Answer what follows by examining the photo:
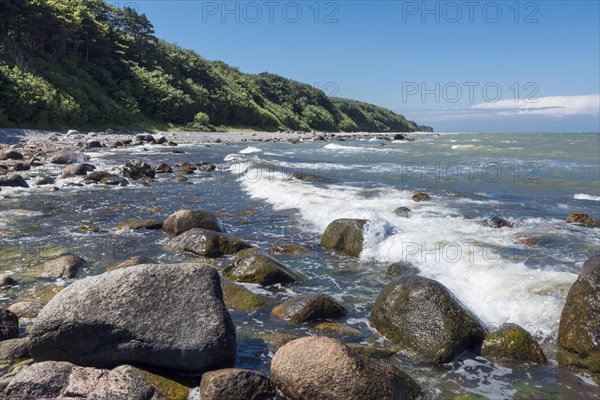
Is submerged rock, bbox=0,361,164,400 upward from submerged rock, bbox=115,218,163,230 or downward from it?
downward

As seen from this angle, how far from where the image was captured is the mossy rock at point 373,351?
5.39 metres

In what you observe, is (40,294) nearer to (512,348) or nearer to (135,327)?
(135,327)

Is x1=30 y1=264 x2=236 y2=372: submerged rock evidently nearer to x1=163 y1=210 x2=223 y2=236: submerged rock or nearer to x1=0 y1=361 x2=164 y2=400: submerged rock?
x1=0 y1=361 x2=164 y2=400: submerged rock

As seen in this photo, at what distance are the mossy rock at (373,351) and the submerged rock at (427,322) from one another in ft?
0.74

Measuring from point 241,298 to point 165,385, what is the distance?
8.42ft

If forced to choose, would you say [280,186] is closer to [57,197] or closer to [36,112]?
[57,197]

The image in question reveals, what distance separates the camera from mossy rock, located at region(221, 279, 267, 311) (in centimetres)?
685

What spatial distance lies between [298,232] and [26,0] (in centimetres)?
4655

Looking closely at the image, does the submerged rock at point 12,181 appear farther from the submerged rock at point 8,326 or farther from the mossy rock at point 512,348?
the mossy rock at point 512,348

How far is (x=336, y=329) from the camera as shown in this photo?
6.11 metres

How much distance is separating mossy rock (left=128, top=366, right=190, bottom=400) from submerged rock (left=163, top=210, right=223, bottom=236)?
625 centimetres

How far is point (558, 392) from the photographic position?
4742 millimetres

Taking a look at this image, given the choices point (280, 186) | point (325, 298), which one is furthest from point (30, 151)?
point (325, 298)


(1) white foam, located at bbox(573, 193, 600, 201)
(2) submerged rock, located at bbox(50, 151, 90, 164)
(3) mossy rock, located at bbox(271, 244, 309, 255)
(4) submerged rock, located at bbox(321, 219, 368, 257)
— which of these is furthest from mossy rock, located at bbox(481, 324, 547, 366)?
(2) submerged rock, located at bbox(50, 151, 90, 164)
